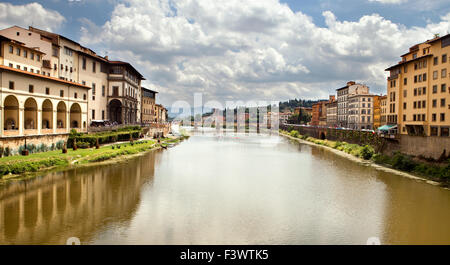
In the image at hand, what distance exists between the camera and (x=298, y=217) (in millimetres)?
17234

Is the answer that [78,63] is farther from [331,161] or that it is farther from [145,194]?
[331,161]

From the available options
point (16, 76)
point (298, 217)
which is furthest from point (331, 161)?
point (16, 76)

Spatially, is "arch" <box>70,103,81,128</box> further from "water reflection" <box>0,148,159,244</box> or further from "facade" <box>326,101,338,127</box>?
"facade" <box>326,101,338,127</box>

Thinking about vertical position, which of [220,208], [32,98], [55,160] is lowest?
[220,208]

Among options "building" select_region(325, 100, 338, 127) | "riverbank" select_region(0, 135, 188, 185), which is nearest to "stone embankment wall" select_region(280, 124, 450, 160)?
"riverbank" select_region(0, 135, 188, 185)

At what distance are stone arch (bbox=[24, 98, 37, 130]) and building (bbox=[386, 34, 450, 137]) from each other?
43788 millimetres

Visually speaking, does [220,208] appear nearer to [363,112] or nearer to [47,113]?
[47,113]

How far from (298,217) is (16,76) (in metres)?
30.2

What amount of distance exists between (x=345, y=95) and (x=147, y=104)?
193 ft

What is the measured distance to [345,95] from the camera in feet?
301

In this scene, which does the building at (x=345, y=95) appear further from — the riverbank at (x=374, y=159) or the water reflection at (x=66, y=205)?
the water reflection at (x=66, y=205)

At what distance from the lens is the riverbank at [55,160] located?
986 inches

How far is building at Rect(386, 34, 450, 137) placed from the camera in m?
33.3

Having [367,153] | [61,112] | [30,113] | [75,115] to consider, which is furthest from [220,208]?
[75,115]
